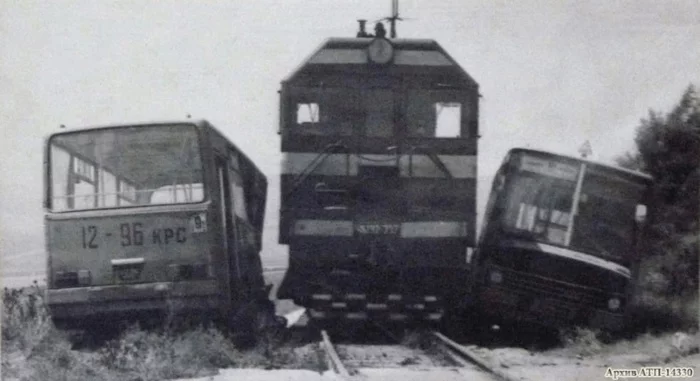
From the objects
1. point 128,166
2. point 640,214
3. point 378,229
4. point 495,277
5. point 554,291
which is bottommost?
point 554,291

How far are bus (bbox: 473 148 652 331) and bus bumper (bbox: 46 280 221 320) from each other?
14.6 ft

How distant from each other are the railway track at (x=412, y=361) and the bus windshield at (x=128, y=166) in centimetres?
261

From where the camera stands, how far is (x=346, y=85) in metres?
13.4

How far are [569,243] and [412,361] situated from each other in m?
2.98

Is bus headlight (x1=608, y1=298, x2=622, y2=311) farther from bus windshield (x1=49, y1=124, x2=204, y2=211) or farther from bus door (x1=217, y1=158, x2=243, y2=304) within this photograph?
bus windshield (x1=49, y1=124, x2=204, y2=211)

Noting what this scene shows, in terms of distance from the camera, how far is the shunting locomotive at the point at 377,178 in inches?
520

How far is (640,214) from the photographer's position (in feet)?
42.4

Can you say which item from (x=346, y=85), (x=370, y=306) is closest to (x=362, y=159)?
(x=346, y=85)

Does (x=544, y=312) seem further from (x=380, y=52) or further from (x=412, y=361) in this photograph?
(x=380, y=52)

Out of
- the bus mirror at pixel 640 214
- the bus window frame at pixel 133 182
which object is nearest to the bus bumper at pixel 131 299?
the bus window frame at pixel 133 182

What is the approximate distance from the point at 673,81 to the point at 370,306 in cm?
515

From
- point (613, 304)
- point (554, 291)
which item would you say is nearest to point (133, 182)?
point (554, 291)

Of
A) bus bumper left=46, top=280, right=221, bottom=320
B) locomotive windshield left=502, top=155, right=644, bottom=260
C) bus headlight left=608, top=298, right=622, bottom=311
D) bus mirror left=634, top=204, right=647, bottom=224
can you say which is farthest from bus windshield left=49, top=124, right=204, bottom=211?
bus mirror left=634, top=204, right=647, bottom=224

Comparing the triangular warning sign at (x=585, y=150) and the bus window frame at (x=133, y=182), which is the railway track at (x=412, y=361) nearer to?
the bus window frame at (x=133, y=182)
